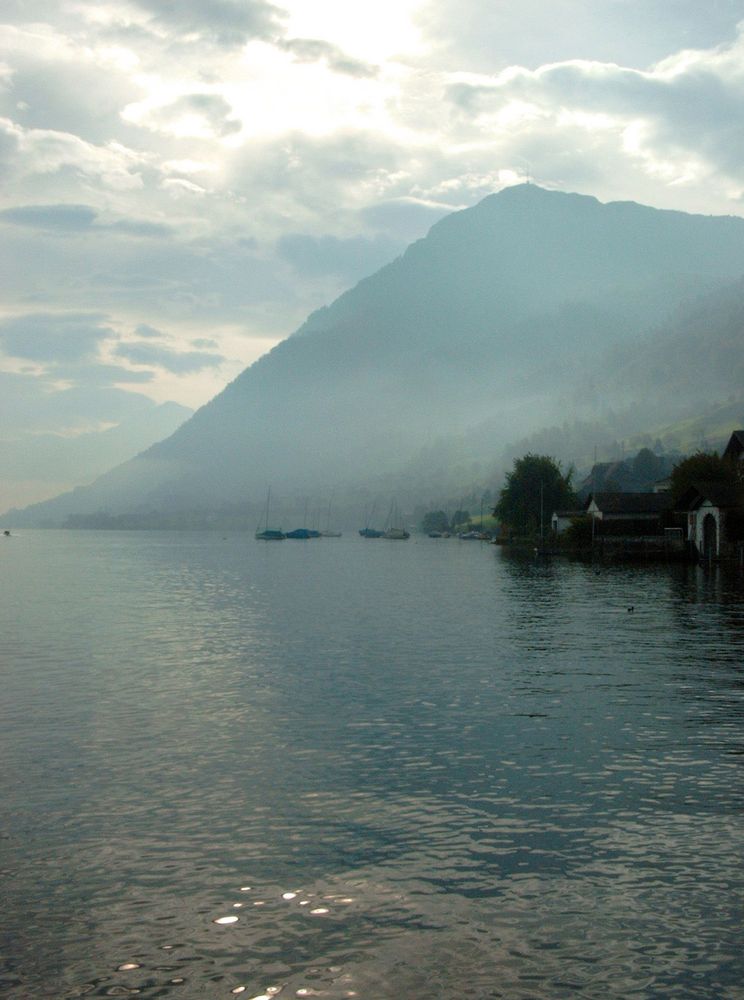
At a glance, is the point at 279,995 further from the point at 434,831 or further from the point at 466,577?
the point at 466,577

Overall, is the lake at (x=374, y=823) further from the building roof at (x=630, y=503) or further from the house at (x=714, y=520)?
the building roof at (x=630, y=503)

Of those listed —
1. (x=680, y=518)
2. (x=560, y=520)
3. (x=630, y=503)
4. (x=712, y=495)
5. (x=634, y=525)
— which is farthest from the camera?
(x=560, y=520)

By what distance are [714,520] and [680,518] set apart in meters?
20.9

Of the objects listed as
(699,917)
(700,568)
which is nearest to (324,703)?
(699,917)

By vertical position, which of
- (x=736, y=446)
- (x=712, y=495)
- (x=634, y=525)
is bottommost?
(x=634, y=525)

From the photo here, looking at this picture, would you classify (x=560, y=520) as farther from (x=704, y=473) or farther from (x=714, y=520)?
(x=714, y=520)

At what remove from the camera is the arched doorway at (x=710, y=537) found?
12138 centimetres

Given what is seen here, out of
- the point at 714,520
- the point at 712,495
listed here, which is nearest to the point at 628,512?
the point at 714,520

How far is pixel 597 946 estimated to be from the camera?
12.5 m

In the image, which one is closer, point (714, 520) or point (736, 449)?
point (714, 520)

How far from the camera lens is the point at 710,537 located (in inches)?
4850

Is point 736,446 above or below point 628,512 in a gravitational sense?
above

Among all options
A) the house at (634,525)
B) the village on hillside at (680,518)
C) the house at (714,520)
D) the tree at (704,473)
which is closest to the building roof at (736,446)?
the village on hillside at (680,518)

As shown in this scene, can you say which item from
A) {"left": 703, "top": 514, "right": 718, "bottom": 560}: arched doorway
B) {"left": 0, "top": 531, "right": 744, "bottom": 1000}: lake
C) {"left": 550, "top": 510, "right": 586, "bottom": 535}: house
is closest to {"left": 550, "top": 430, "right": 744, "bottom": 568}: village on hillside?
{"left": 703, "top": 514, "right": 718, "bottom": 560}: arched doorway
